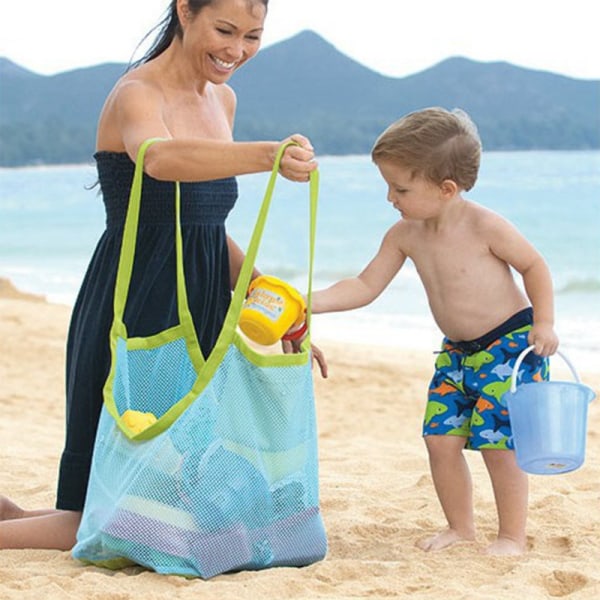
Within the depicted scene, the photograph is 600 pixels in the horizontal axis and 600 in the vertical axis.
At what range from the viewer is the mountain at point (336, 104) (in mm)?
47812

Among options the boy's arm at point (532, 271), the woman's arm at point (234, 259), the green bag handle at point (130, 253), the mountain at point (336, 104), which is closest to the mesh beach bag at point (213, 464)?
the green bag handle at point (130, 253)

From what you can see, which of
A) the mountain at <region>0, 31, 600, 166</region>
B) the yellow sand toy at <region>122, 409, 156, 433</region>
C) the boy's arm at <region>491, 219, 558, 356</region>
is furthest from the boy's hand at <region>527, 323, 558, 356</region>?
the mountain at <region>0, 31, 600, 166</region>

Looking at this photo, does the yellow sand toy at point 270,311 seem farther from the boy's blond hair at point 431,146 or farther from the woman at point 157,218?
the boy's blond hair at point 431,146

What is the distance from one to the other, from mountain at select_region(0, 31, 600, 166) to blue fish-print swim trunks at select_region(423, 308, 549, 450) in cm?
4017

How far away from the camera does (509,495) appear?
10.9ft

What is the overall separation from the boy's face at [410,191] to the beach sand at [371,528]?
3.12 feet

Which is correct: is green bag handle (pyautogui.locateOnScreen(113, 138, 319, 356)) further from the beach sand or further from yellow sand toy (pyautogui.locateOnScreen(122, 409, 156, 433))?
the beach sand

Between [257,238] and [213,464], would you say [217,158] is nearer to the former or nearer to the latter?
[257,238]

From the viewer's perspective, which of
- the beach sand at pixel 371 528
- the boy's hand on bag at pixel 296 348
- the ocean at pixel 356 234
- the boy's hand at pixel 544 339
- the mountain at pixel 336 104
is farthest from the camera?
the mountain at pixel 336 104

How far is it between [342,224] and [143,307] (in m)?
20.3

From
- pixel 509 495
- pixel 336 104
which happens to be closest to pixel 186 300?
pixel 509 495

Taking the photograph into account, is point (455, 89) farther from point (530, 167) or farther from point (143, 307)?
point (143, 307)

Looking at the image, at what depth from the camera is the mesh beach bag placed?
111 inches

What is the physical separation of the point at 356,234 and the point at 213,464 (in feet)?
61.6
